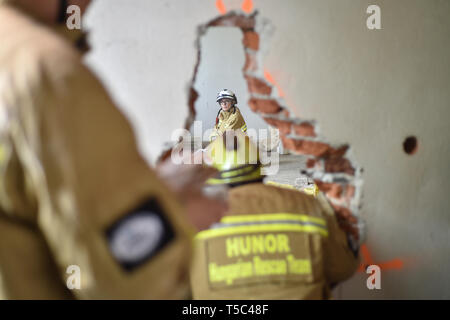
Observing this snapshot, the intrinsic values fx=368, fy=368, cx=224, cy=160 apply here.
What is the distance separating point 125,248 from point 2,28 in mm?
404

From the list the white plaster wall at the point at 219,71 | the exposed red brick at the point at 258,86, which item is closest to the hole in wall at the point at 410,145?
the exposed red brick at the point at 258,86

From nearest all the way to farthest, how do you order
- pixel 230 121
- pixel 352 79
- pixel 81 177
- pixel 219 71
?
pixel 81 177 → pixel 352 79 → pixel 230 121 → pixel 219 71

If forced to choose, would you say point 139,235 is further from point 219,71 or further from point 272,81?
point 219,71

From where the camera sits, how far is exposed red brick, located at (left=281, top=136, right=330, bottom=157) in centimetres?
171

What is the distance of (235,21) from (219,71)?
15.7 ft

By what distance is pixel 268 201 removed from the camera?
1.51 metres

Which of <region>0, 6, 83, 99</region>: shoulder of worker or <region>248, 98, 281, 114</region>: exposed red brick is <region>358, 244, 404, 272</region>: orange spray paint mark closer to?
<region>248, 98, 281, 114</region>: exposed red brick

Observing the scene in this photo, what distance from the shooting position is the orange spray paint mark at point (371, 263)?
1.88m

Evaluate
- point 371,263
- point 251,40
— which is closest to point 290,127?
point 251,40

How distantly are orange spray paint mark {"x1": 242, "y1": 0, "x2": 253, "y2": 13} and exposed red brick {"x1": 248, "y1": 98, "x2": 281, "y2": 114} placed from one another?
390mm

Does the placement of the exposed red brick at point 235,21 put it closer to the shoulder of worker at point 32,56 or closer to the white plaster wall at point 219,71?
the shoulder of worker at point 32,56

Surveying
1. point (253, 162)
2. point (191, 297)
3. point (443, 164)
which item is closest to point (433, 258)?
point (443, 164)

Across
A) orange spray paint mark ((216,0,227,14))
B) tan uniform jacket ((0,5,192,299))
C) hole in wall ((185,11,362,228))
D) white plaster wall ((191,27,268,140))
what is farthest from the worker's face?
tan uniform jacket ((0,5,192,299))

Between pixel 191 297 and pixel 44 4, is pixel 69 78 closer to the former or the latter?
pixel 44 4
